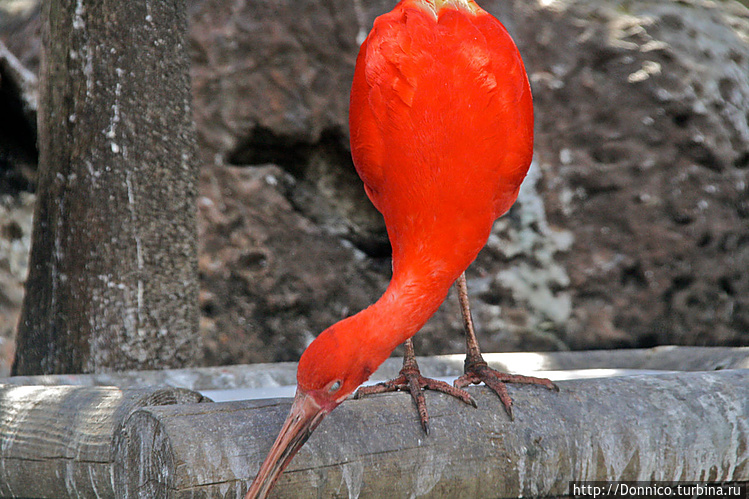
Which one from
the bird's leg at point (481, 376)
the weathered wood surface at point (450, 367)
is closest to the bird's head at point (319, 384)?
the bird's leg at point (481, 376)

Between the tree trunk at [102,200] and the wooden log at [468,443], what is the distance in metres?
1.68

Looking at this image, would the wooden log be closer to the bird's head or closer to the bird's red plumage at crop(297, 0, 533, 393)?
the bird's head

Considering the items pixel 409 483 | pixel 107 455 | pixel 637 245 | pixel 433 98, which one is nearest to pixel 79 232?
pixel 107 455

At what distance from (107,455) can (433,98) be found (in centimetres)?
150

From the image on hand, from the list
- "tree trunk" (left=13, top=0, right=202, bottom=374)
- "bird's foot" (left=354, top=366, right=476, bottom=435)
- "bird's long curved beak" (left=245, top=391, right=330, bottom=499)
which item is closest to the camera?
"bird's long curved beak" (left=245, top=391, right=330, bottom=499)

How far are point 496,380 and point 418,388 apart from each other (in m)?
0.28

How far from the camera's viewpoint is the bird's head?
173cm

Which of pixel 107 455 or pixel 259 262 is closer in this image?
pixel 107 455

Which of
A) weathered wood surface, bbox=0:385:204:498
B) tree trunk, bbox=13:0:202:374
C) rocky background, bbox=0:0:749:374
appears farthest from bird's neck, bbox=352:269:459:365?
rocky background, bbox=0:0:749:374

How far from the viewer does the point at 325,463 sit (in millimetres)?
1813

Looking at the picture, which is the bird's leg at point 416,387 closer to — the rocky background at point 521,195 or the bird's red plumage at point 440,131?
the bird's red plumage at point 440,131

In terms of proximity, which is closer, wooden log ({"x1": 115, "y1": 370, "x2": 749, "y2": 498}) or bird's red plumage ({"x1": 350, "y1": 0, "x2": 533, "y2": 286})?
wooden log ({"x1": 115, "y1": 370, "x2": 749, "y2": 498})

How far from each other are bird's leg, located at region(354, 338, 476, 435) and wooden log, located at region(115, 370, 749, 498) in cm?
Result: 3

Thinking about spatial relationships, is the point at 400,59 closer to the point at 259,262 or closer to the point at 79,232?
the point at 79,232
